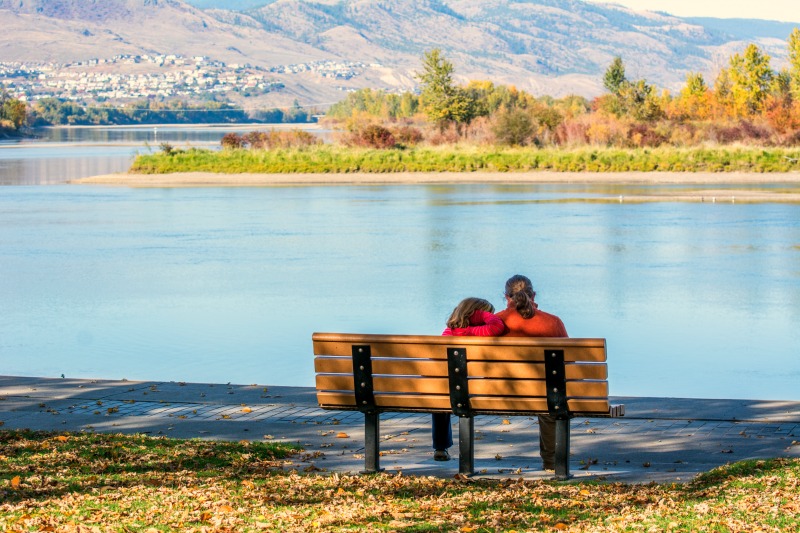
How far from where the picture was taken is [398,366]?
256 inches

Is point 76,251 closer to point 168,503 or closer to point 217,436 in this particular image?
point 217,436

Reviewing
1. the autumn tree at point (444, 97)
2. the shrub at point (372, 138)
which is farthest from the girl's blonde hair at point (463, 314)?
the autumn tree at point (444, 97)

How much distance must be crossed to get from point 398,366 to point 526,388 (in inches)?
26.5

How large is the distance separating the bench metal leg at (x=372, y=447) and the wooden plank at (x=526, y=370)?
1.97ft

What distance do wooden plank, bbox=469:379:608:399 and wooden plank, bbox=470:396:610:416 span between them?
0.03 metres

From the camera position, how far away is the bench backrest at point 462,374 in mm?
6219

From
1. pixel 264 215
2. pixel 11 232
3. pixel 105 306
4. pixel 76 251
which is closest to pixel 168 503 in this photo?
pixel 105 306

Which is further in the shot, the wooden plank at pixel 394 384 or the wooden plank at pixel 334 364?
the wooden plank at pixel 334 364

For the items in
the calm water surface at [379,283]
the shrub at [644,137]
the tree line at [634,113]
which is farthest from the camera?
the tree line at [634,113]

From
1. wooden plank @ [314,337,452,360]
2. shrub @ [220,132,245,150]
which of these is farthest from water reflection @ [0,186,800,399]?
shrub @ [220,132,245,150]

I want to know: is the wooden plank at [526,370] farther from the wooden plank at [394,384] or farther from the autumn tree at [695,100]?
the autumn tree at [695,100]

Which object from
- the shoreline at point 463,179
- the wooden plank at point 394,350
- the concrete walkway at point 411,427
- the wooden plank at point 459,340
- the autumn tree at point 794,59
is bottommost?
the concrete walkway at point 411,427

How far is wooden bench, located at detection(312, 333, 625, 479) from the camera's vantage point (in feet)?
20.4

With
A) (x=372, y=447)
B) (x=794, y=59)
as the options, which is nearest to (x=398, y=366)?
(x=372, y=447)
